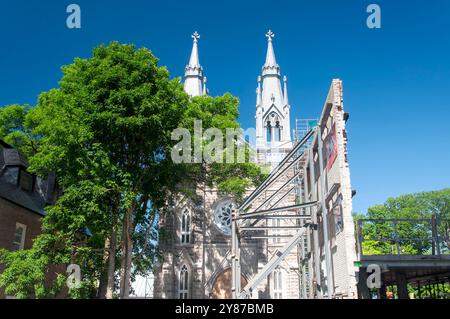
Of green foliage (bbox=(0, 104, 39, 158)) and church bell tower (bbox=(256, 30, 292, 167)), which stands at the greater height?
church bell tower (bbox=(256, 30, 292, 167))

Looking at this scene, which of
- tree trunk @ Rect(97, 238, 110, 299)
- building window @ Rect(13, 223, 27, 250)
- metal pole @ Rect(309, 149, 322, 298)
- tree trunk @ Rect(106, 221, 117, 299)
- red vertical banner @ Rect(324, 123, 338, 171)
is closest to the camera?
red vertical banner @ Rect(324, 123, 338, 171)

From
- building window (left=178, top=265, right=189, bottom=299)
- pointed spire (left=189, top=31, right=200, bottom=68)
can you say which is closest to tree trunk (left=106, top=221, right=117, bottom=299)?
building window (left=178, top=265, right=189, bottom=299)

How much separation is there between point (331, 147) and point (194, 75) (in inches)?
1497

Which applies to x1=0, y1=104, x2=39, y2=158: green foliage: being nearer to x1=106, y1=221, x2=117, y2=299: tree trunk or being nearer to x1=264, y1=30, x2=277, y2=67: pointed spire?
x1=106, y1=221, x2=117, y2=299: tree trunk

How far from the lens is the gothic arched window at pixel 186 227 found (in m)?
35.6

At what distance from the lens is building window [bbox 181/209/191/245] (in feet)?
117

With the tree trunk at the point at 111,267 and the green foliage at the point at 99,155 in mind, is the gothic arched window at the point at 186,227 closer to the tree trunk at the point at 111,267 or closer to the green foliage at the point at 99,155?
the green foliage at the point at 99,155

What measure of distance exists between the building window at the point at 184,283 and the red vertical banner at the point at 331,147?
76.9 ft

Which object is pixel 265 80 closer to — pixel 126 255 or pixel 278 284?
pixel 278 284

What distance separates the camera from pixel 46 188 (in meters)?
26.4

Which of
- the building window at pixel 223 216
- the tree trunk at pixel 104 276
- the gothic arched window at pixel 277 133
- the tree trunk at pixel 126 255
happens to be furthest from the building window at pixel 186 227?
the gothic arched window at pixel 277 133

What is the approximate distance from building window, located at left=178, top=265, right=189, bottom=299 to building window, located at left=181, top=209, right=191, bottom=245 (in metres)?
2.25
